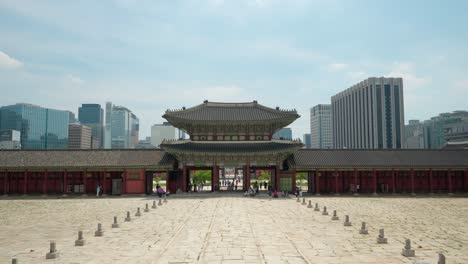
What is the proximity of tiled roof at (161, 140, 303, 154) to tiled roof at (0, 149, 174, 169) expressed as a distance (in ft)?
7.79

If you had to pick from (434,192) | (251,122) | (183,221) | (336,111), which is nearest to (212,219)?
(183,221)

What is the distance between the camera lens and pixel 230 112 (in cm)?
4962

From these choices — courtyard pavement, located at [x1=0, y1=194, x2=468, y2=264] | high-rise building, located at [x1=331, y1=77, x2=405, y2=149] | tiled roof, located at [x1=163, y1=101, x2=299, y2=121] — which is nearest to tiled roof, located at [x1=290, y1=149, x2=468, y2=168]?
tiled roof, located at [x1=163, y1=101, x2=299, y2=121]

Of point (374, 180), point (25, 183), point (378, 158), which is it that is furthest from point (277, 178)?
point (25, 183)

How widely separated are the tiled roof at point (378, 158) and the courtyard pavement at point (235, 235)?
15.1 metres

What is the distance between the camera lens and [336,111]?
636 ft

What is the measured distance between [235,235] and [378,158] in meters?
33.7

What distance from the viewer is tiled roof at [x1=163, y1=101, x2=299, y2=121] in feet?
155

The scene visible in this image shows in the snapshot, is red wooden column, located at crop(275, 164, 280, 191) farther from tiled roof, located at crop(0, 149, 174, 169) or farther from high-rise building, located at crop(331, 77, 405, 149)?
high-rise building, located at crop(331, 77, 405, 149)

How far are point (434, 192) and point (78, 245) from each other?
42953 mm

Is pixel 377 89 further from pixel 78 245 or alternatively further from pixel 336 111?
pixel 78 245

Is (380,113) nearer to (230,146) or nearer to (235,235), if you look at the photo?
A: (230,146)

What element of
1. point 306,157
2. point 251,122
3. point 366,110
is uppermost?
point 366,110

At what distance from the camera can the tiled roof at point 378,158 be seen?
45188 mm
